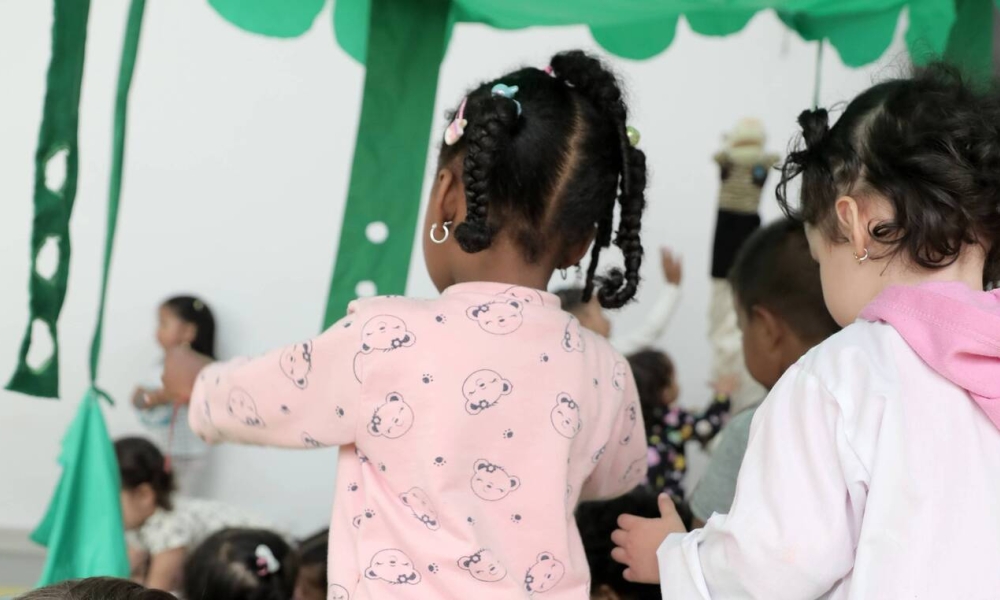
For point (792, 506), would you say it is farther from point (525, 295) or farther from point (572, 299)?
point (572, 299)

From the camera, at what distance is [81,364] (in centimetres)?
270

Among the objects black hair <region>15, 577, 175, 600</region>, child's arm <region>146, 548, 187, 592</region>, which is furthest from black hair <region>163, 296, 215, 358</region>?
black hair <region>15, 577, 175, 600</region>

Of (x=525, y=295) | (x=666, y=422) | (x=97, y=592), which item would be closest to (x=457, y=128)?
(x=525, y=295)

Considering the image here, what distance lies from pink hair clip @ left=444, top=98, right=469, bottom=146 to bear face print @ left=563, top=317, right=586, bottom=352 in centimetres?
27

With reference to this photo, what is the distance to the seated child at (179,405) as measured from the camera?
109 inches

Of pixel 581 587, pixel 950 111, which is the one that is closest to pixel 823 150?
pixel 950 111

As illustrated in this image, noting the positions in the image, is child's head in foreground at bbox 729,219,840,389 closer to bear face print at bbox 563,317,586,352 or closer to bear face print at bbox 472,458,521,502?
bear face print at bbox 563,317,586,352

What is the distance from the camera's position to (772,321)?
1.56m

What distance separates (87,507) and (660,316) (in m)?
1.61

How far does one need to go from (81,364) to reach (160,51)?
817 millimetres

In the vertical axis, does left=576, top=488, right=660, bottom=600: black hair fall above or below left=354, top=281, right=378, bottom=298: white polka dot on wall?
below

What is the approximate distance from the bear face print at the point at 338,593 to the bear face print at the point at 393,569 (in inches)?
1.6

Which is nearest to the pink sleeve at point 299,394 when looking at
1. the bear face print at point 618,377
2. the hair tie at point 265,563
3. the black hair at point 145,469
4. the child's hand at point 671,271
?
the bear face print at point 618,377

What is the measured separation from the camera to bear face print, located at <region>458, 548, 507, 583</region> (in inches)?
47.0
